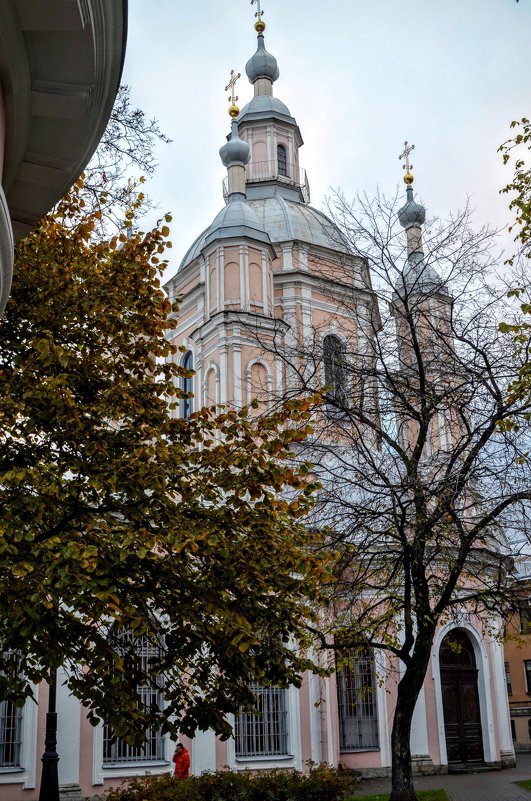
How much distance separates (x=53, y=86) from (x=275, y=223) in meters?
27.0

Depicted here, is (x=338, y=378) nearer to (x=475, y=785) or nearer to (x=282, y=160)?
(x=475, y=785)

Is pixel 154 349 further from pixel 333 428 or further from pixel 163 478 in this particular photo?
pixel 333 428

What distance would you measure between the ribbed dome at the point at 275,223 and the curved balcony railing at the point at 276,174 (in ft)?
5.46

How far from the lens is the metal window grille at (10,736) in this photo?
1712 cm

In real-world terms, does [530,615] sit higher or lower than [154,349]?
lower

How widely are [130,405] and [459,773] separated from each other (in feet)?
54.2

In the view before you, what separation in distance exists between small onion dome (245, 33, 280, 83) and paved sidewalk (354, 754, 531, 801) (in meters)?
27.7

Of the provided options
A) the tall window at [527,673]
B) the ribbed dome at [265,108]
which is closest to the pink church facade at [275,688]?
the ribbed dome at [265,108]

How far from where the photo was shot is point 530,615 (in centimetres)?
Result: 1445

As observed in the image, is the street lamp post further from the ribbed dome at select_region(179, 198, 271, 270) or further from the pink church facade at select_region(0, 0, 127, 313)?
the ribbed dome at select_region(179, 198, 271, 270)

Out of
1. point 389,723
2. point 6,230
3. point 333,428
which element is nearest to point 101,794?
point 389,723

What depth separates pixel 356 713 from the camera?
866 inches

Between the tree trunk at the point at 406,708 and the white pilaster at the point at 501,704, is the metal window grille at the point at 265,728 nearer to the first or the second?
the white pilaster at the point at 501,704

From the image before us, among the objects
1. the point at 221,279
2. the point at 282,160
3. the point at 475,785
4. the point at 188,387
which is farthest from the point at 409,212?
the point at 475,785
